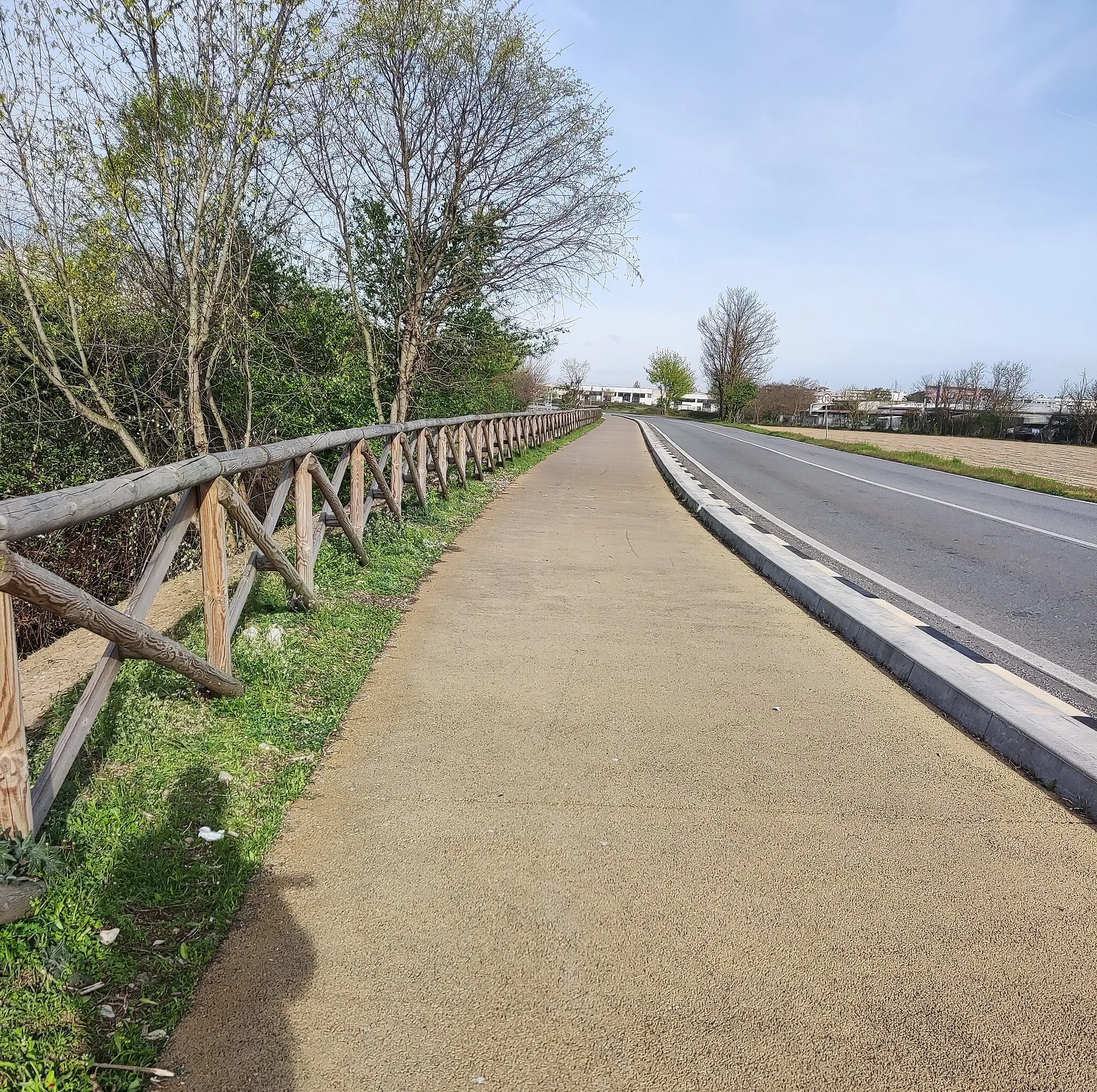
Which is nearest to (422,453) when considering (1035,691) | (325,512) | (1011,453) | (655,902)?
(325,512)

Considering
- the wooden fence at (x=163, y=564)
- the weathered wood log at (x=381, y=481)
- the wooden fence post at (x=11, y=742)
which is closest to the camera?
the wooden fence post at (x=11, y=742)

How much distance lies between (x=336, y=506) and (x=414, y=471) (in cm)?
301

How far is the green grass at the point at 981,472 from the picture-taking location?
14695mm

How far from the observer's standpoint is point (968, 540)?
8.85 metres

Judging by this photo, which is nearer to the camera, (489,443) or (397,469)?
(397,469)

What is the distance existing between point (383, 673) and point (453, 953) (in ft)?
7.18

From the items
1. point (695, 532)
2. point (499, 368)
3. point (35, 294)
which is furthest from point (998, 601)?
point (499, 368)

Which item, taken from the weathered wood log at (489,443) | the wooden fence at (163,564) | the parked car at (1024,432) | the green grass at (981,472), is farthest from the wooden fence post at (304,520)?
the parked car at (1024,432)

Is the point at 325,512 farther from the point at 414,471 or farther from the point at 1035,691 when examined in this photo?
the point at 1035,691

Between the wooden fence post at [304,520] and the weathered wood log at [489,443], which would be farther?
the weathered wood log at [489,443]

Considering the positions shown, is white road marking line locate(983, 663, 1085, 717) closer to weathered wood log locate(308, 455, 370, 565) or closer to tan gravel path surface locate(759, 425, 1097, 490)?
weathered wood log locate(308, 455, 370, 565)

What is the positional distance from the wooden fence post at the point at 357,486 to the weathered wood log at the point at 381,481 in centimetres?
5

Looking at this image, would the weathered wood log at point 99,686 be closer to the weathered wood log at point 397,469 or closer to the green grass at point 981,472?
the weathered wood log at point 397,469

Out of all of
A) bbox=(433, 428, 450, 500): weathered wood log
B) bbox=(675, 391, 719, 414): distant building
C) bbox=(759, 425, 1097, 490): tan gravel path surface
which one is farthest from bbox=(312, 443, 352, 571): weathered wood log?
bbox=(675, 391, 719, 414): distant building
